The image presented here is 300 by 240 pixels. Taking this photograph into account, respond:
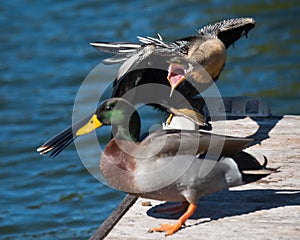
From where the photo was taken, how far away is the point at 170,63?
6445 millimetres

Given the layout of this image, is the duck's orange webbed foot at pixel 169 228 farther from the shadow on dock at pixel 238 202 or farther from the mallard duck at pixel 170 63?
the mallard duck at pixel 170 63

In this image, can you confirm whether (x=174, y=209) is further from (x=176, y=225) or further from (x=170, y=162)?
(x=170, y=162)

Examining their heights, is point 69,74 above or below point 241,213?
above

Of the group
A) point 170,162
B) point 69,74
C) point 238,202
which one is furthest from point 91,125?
point 69,74

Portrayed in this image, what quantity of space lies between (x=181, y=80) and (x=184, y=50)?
0.58 metres

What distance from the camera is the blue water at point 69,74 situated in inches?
332

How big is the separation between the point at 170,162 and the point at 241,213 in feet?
1.78

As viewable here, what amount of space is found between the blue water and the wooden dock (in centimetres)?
283

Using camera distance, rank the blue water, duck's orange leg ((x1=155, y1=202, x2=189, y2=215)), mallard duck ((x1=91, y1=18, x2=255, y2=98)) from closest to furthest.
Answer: duck's orange leg ((x1=155, y1=202, x2=189, y2=215)) < mallard duck ((x1=91, y1=18, x2=255, y2=98)) < the blue water

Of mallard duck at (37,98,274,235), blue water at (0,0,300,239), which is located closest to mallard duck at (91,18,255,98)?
A: mallard duck at (37,98,274,235)

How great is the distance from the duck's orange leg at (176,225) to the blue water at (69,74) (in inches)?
127

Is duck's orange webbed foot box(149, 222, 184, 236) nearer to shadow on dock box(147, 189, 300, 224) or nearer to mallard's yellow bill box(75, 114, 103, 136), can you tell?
shadow on dock box(147, 189, 300, 224)

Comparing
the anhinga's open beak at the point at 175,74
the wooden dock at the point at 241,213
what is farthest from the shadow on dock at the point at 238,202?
the anhinga's open beak at the point at 175,74

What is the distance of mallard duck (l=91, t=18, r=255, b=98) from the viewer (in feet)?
21.2
